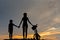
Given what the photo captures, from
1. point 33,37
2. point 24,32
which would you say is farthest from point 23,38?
point 33,37

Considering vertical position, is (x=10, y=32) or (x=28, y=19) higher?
(x=28, y=19)

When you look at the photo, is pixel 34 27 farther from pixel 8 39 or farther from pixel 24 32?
pixel 8 39

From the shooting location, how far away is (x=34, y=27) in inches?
899

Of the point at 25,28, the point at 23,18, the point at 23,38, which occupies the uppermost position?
the point at 23,18

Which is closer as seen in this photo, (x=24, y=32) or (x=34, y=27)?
(x=24, y=32)

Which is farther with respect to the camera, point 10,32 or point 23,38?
point 10,32

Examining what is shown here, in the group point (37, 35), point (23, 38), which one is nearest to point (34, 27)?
point (37, 35)

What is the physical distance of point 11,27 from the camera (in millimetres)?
22797

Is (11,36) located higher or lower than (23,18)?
lower

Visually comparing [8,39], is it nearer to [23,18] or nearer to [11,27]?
[11,27]

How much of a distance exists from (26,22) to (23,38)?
2.46 metres

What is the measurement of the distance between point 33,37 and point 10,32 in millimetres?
3263

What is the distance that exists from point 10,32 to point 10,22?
1402 millimetres

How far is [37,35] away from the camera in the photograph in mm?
23000
